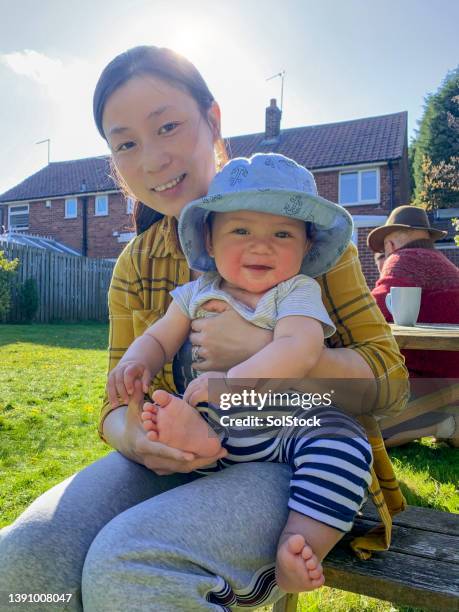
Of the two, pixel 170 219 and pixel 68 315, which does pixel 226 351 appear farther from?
pixel 68 315

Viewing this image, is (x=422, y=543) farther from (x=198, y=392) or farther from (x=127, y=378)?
(x=127, y=378)

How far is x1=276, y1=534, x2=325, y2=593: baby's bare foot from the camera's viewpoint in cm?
112

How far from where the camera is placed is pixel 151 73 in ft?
5.90

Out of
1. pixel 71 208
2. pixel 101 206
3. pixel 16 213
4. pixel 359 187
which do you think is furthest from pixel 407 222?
pixel 16 213

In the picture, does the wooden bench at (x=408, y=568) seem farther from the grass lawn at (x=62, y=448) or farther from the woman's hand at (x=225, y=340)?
the grass lawn at (x=62, y=448)

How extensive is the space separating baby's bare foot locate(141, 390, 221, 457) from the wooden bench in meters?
0.47

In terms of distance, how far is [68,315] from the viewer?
1594 cm

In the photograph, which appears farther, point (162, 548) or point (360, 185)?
point (360, 185)

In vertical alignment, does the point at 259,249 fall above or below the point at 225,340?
above

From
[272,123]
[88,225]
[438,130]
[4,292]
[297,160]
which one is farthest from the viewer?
[438,130]

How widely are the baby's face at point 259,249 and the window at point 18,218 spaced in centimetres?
2568

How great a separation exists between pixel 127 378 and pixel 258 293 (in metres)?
0.45

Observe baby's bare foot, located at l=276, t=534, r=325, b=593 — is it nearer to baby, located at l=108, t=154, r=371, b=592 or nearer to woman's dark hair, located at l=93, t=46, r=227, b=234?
baby, located at l=108, t=154, r=371, b=592

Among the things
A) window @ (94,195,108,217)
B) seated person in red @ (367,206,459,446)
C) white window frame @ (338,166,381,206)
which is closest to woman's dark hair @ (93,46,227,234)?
seated person in red @ (367,206,459,446)
